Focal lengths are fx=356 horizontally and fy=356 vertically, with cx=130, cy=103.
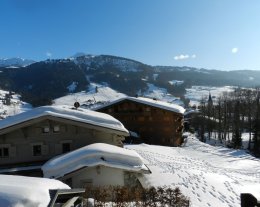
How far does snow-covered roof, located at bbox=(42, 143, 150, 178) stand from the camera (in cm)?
1928

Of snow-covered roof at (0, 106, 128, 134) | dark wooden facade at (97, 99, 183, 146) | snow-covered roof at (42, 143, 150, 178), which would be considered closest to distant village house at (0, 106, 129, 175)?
snow-covered roof at (0, 106, 128, 134)

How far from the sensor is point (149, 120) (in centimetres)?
4584

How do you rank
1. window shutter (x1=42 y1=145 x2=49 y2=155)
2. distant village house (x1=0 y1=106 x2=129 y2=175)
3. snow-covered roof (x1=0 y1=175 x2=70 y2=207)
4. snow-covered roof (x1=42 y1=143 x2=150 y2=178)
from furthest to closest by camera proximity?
window shutter (x1=42 y1=145 x2=49 y2=155) → distant village house (x1=0 y1=106 x2=129 y2=175) → snow-covered roof (x1=42 y1=143 x2=150 y2=178) → snow-covered roof (x1=0 y1=175 x2=70 y2=207)

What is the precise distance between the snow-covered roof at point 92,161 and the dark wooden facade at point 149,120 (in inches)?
1004

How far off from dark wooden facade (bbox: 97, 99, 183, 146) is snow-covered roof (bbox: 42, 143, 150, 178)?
83.6 ft

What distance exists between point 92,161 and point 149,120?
88.1 ft

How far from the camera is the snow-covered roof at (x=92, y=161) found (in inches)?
759

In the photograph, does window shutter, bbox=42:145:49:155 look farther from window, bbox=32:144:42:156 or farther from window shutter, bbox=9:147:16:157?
window shutter, bbox=9:147:16:157

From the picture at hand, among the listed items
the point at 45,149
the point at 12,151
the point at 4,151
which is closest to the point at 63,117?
the point at 45,149

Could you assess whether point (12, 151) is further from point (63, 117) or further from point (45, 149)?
point (63, 117)

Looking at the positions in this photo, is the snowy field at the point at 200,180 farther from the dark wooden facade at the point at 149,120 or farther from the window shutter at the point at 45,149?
the dark wooden facade at the point at 149,120

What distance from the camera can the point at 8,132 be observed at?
74.7 ft

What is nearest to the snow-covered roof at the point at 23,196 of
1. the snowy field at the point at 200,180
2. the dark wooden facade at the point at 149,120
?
the snowy field at the point at 200,180

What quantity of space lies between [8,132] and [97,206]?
39.0 feet
